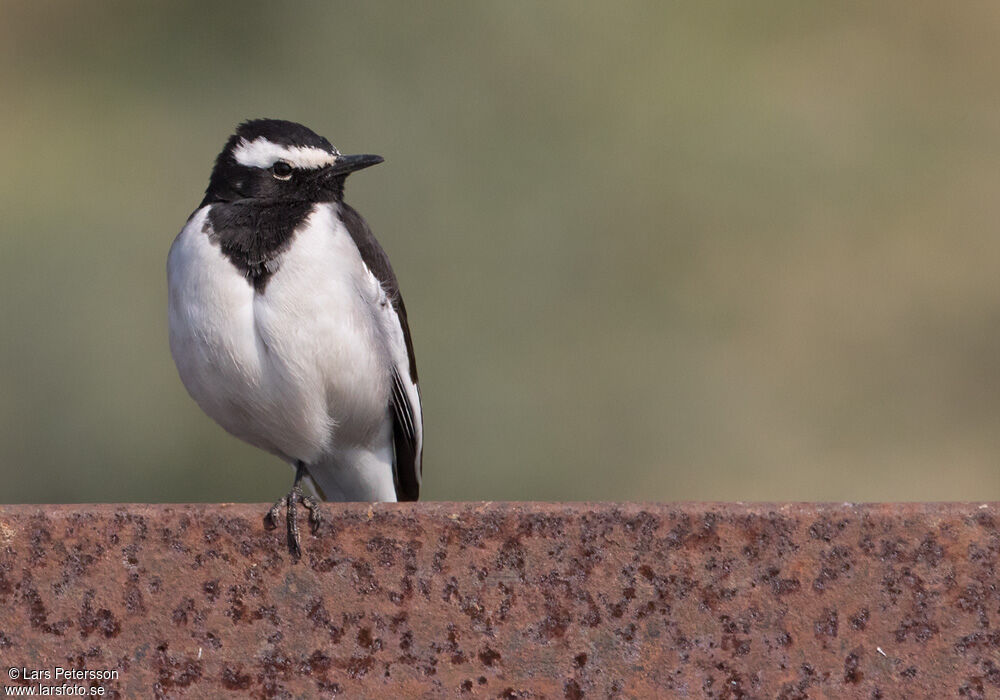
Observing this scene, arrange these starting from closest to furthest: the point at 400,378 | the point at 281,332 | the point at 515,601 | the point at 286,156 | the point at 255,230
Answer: the point at 515,601 < the point at 281,332 < the point at 255,230 < the point at 286,156 < the point at 400,378

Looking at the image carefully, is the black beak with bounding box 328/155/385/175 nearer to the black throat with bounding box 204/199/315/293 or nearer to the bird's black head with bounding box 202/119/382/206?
the bird's black head with bounding box 202/119/382/206

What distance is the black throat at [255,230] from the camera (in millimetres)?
3604

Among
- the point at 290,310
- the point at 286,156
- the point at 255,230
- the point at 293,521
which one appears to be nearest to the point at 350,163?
the point at 286,156

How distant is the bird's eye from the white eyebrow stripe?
0.5 inches

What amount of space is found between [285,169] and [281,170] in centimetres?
1

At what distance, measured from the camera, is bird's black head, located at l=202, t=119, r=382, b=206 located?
13.1ft

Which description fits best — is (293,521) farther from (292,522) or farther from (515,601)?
(515,601)

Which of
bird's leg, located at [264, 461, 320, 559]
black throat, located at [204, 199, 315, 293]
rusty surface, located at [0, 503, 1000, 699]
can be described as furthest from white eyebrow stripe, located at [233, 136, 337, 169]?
rusty surface, located at [0, 503, 1000, 699]

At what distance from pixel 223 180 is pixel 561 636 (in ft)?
8.31

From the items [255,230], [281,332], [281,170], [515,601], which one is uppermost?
[281,170]

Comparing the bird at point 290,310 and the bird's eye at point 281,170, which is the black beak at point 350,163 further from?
the bird's eye at point 281,170

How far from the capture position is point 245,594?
2.04 m

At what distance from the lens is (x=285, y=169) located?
4016mm

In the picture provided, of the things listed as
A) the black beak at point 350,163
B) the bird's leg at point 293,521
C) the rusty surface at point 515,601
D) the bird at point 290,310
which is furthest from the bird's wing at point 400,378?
the rusty surface at point 515,601
